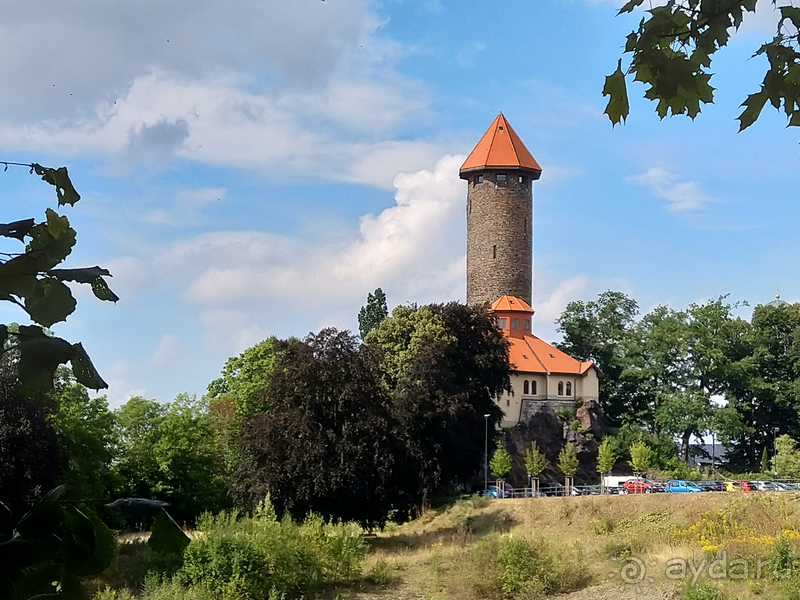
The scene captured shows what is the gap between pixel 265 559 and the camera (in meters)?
19.5

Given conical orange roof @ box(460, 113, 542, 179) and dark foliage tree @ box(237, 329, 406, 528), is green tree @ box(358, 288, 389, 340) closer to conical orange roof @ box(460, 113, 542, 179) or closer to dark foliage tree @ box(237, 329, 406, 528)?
conical orange roof @ box(460, 113, 542, 179)

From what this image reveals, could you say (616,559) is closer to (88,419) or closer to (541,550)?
(541,550)

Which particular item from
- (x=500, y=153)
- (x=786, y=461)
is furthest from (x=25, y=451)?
(x=500, y=153)

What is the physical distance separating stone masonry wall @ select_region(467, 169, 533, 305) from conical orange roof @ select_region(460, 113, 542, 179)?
2.04 feet

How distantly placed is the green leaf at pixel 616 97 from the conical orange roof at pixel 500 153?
6578 centimetres

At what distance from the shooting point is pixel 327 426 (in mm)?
28969

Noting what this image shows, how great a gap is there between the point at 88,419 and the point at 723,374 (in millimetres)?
38000

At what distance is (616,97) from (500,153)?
6675cm

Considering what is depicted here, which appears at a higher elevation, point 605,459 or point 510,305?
point 510,305

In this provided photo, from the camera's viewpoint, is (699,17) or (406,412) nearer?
(699,17)

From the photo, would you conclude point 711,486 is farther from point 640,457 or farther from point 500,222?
point 500,222

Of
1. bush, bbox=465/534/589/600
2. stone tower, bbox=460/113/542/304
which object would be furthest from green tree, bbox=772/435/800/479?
bush, bbox=465/534/589/600

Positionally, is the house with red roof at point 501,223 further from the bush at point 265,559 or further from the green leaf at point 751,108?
the green leaf at point 751,108

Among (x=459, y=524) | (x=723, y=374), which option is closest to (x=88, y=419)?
(x=459, y=524)
